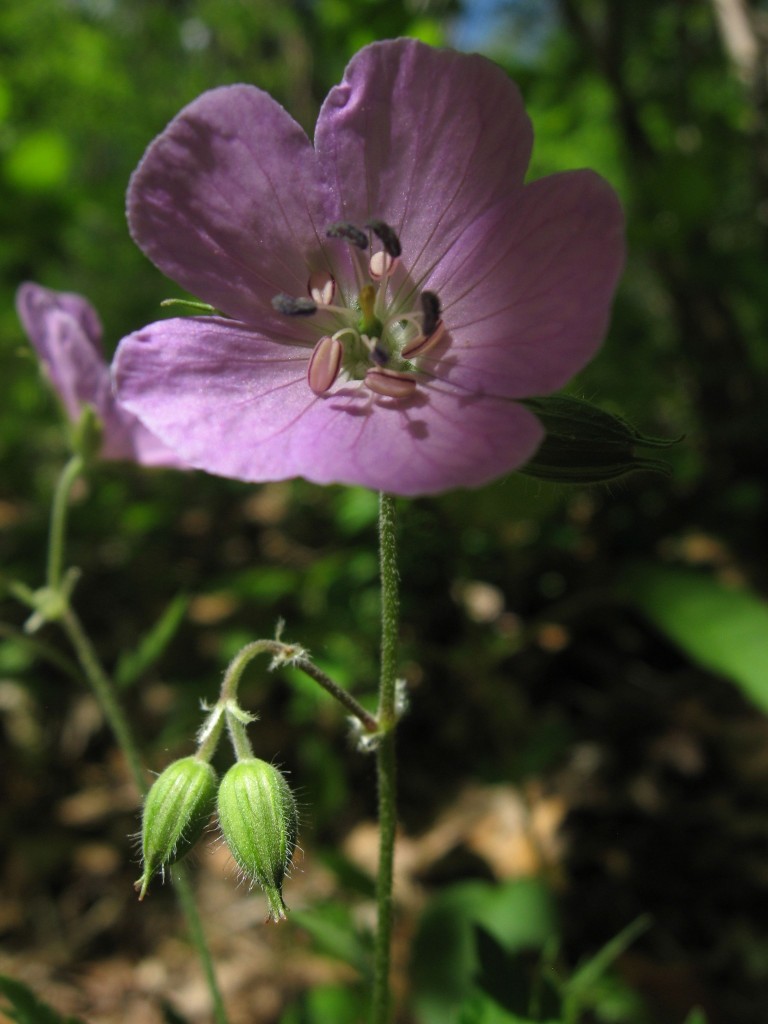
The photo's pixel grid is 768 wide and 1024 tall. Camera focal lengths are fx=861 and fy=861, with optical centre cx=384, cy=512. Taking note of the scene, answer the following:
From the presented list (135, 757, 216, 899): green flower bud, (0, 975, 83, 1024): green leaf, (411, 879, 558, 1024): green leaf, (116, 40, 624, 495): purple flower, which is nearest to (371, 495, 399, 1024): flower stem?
(116, 40, 624, 495): purple flower

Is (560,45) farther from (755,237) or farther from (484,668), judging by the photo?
(484,668)

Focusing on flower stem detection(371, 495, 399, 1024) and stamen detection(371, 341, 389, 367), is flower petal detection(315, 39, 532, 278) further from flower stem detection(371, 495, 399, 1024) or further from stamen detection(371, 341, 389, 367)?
flower stem detection(371, 495, 399, 1024)

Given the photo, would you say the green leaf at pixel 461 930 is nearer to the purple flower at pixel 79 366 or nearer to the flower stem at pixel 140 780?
the flower stem at pixel 140 780

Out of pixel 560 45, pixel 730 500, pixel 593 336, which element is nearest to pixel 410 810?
pixel 730 500

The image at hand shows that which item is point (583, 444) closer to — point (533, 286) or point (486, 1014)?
point (533, 286)

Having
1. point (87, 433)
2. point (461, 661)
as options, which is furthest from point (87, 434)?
point (461, 661)

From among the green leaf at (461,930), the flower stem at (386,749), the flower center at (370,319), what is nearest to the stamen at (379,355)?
the flower center at (370,319)
